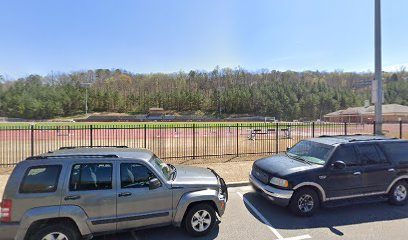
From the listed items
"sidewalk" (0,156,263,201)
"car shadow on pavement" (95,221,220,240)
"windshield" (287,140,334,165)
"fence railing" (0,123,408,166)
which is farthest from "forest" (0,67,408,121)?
"car shadow on pavement" (95,221,220,240)

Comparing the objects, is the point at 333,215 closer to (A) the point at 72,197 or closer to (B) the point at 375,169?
(B) the point at 375,169

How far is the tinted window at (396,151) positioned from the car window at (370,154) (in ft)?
0.88

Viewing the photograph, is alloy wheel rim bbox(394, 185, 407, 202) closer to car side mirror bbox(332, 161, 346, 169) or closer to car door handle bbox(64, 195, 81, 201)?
car side mirror bbox(332, 161, 346, 169)

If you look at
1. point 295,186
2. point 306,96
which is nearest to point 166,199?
point 295,186

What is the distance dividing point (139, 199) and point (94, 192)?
732mm

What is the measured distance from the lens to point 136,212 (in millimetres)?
4516

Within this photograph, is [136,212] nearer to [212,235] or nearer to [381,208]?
[212,235]

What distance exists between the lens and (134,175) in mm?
4609

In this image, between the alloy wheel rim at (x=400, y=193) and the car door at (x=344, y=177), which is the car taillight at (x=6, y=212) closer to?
the car door at (x=344, y=177)

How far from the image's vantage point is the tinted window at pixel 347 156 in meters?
6.36

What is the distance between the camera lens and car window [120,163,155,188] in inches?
178

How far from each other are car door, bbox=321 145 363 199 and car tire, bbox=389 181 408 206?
3.55 ft

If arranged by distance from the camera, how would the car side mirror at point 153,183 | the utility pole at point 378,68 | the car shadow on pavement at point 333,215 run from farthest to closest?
the utility pole at point 378,68, the car shadow on pavement at point 333,215, the car side mirror at point 153,183

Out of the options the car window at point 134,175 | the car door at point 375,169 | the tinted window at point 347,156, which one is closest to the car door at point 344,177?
the tinted window at point 347,156
